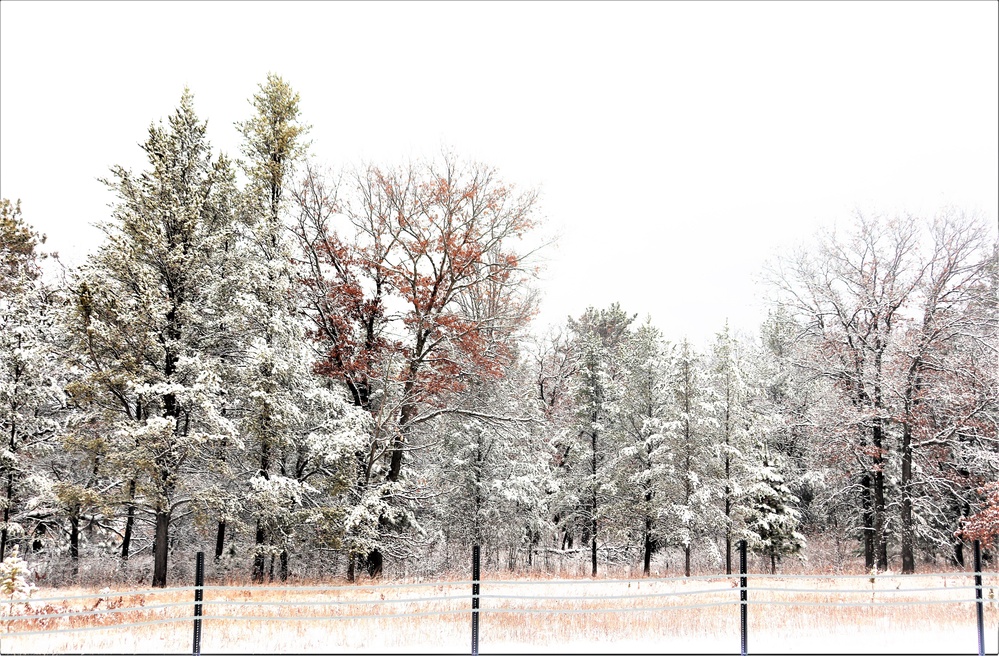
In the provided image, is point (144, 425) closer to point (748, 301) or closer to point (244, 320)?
point (244, 320)

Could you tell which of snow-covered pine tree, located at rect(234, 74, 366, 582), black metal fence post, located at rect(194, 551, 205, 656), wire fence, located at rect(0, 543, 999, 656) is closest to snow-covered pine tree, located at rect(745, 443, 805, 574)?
wire fence, located at rect(0, 543, 999, 656)

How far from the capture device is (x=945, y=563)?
3112 cm

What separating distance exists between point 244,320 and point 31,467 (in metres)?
9.83

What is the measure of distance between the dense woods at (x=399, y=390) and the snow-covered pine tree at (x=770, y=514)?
19 cm

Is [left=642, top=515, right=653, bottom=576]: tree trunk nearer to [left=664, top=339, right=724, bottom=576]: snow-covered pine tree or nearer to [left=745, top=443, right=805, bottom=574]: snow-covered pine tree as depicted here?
[left=664, top=339, right=724, bottom=576]: snow-covered pine tree

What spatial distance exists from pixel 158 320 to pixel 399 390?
8519mm

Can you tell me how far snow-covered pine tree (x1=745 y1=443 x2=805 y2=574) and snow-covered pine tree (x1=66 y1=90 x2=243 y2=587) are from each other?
65.6ft

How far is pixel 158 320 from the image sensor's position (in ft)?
54.7

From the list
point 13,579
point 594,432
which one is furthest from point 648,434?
point 13,579

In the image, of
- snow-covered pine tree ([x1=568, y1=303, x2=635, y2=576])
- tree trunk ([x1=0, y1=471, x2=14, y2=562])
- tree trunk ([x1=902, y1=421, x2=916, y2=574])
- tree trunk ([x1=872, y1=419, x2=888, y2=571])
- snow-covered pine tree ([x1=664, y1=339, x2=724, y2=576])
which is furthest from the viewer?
snow-covered pine tree ([x1=568, y1=303, x2=635, y2=576])

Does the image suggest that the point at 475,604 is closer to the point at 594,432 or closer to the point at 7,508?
the point at 7,508

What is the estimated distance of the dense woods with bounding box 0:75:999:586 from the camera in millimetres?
17297

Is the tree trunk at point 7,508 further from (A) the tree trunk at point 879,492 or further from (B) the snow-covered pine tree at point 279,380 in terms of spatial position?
(A) the tree trunk at point 879,492

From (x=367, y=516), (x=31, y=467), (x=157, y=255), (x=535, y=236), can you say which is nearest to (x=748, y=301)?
(x=535, y=236)
